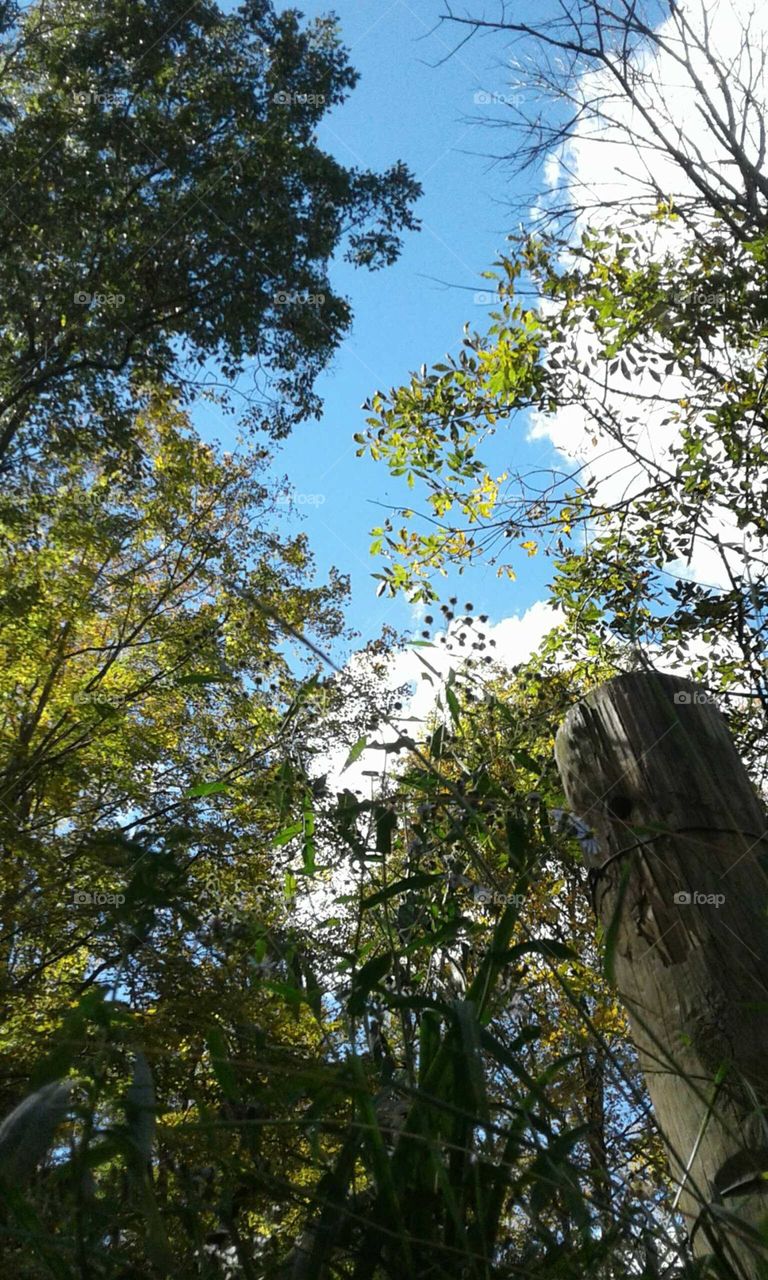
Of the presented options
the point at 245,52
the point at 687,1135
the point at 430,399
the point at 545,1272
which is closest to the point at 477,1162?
the point at 545,1272

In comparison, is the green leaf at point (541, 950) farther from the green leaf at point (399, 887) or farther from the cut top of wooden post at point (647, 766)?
the cut top of wooden post at point (647, 766)

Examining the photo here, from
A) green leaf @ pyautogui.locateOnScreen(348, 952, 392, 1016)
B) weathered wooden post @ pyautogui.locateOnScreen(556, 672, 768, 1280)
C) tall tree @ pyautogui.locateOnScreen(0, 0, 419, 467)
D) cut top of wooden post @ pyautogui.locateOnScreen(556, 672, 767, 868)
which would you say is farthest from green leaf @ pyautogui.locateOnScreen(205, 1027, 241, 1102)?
tall tree @ pyautogui.locateOnScreen(0, 0, 419, 467)

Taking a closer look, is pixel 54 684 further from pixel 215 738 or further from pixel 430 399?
pixel 430 399

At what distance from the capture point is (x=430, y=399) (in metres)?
5.37

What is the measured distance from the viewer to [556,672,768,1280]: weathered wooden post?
1585 millimetres

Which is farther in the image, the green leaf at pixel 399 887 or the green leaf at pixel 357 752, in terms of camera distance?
the green leaf at pixel 357 752

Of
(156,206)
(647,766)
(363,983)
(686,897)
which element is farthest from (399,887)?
(156,206)

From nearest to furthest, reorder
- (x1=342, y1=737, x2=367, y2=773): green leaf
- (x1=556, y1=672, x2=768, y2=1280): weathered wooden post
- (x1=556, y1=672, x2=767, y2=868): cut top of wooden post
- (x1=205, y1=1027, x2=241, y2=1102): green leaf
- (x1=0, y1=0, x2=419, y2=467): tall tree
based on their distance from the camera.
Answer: (x1=205, y1=1027, x2=241, y2=1102): green leaf < (x1=342, y1=737, x2=367, y2=773): green leaf < (x1=556, y1=672, x2=768, y2=1280): weathered wooden post < (x1=556, y1=672, x2=767, y2=868): cut top of wooden post < (x1=0, y1=0, x2=419, y2=467): tall tree

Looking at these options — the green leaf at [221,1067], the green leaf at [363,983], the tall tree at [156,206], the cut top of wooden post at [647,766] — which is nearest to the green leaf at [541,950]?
the green leaf at [363,983]

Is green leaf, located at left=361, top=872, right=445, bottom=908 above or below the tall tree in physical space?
below

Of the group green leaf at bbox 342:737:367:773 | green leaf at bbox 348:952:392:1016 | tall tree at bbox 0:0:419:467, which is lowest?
green leaf at bbox 348:952:392:1016

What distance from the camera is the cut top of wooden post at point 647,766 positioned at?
1921 millimetres

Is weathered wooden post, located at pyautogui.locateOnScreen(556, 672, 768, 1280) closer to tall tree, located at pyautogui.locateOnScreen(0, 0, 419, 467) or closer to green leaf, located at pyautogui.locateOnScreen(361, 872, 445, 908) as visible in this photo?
green leaf, located at pyautogui.locateOnScreen(361, 872, 445, 908)

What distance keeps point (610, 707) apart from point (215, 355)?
1043 cm
